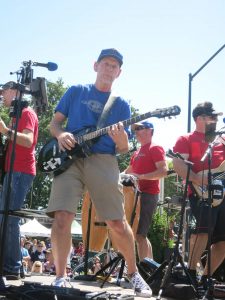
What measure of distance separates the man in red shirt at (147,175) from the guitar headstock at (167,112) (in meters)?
1.83

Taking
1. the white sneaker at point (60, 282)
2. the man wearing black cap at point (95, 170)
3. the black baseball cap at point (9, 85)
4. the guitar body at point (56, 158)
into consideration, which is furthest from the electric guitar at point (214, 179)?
the black baseball cap at point (9, 85)

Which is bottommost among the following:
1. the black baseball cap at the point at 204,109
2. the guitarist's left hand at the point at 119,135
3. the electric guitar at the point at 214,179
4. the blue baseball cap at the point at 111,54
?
Answer: the electric guitar at the point at 214,179

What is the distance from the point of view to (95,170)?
4.68 m

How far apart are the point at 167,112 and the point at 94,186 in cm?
107

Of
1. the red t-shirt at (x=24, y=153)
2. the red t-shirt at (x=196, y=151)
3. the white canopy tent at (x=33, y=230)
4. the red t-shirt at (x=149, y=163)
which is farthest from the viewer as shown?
the white canopy tent at (x=33, y=230)

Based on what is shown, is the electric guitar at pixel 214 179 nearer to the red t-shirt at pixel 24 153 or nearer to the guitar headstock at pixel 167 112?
the guitar headstock at pixel 167 112

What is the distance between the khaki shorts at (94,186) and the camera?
457 cm

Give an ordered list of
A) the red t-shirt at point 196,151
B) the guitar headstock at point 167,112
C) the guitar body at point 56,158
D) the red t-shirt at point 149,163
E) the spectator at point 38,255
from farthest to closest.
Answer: the spectator at point 38,255 → the red t-shirt at point 149,163 → the red t-shirt at point 196,151 → the guitar headstock at point 167,112 → the guitar body at point 56,158

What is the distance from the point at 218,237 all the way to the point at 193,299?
1.22 meters

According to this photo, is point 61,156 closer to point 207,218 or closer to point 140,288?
point 140,288

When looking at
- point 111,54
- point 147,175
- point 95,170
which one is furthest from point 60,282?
point 147,175

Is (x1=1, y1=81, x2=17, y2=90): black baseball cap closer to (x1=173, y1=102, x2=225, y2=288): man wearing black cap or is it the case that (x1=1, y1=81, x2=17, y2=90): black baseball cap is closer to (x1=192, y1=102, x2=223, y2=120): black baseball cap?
(x1=173, y1=102, x2=225, y2=288): man wearing black cap

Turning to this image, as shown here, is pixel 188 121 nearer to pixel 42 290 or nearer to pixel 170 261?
pixel 170 261

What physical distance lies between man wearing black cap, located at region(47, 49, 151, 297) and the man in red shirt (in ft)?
5.78
